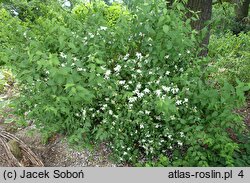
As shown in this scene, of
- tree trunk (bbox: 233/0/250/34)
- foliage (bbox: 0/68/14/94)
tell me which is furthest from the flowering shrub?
tree trunk (bbox: 233/0/250/34)

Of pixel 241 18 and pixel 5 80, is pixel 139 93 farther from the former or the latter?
pixel 241 18

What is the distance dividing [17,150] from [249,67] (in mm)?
2934

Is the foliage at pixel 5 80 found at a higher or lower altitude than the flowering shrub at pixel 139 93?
higher

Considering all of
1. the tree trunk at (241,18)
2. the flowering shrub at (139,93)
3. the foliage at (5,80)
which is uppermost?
the tree trunk at (241,18)

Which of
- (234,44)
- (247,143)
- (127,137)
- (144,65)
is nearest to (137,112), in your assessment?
(127,137)

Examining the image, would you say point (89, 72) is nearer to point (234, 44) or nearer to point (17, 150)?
point (17, 150)

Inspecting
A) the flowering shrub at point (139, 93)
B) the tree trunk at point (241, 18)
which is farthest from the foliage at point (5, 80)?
the tree trunk at point (241, 18)

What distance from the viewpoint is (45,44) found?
130 inches

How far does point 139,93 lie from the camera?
9.97 feet

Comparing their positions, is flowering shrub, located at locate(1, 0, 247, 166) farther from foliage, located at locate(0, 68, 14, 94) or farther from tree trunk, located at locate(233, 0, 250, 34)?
tree trunk, located at locate(233, 0, 250, 34)

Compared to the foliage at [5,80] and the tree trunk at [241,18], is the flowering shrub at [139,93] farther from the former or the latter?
the tree trunk at [241,18]

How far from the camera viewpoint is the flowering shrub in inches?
114

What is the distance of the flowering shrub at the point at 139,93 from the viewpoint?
2.90m

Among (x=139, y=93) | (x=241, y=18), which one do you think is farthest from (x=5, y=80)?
(x=241, y=18)
